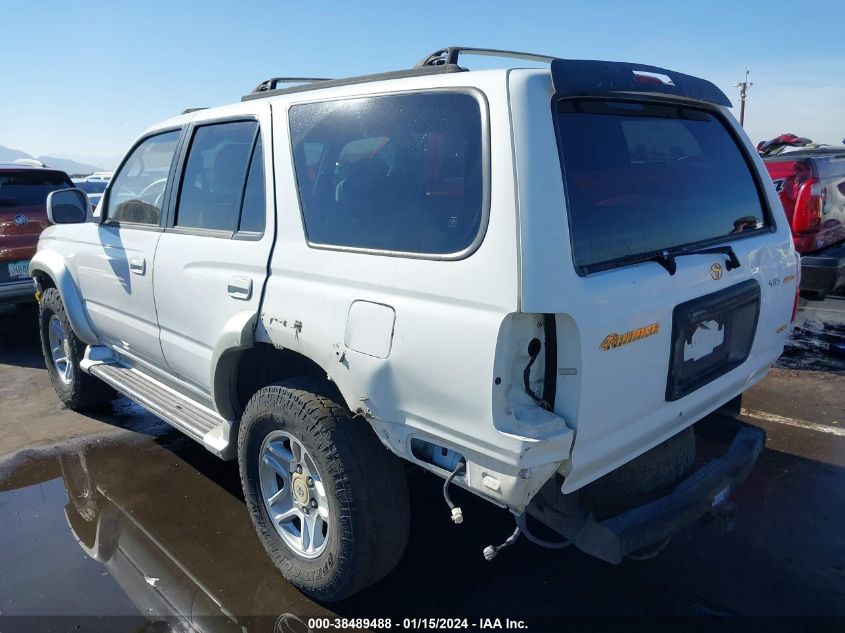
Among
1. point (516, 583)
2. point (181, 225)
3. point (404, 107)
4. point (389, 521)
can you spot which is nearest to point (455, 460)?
point (389, 521)

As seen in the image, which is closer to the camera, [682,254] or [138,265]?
[682,254]

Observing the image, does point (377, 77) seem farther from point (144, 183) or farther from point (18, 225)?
point (18, 225)

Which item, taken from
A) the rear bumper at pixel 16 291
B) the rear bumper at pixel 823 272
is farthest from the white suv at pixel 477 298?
the rear bumper at pixel 16 291

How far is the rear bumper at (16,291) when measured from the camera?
703 centimetres

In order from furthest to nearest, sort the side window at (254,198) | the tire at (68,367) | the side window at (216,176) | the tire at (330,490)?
the tire at (68,367) → the side window at (216,176) → the side window at (254,198) → the tire at (330,490)

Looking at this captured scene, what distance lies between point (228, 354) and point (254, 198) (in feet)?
2.39

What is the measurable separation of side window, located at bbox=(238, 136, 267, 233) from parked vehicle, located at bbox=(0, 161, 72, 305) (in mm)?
5403

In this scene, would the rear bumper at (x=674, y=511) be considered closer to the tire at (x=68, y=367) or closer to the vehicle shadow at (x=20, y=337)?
the tire at (x=68, y=367)

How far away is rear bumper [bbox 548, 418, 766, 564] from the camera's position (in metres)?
2.20

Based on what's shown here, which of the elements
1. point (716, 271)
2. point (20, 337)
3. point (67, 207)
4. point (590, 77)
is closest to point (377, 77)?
point (590, 77)

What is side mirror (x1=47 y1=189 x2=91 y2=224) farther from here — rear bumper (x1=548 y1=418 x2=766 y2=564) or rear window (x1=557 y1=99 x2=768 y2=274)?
rear bumper (x1=548 y1=418 x2=766 y2=564)

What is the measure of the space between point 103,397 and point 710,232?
4.47 m

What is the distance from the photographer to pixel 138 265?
367 cm

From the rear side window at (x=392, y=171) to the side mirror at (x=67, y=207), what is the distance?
2.54 meters
